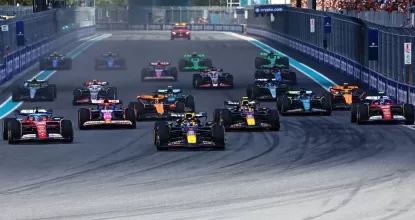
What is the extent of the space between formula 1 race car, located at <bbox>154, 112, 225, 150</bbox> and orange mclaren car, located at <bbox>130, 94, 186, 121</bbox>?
7.30 meters

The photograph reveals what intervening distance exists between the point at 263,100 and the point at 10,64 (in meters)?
17.0

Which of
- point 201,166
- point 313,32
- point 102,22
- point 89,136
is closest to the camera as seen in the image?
point 201,166

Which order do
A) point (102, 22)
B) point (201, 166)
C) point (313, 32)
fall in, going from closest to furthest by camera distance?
point (201, 166)
point (313, 32)
point (102, 22)

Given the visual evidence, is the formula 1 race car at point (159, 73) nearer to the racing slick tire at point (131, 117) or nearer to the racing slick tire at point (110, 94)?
the racing slick tire at point (110, 94)

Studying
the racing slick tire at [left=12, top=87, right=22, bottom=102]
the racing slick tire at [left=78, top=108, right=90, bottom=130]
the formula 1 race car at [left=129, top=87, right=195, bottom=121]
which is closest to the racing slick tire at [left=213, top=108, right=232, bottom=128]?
the formula 1 race car at [left=129, top=87, right=195, bottom=121]

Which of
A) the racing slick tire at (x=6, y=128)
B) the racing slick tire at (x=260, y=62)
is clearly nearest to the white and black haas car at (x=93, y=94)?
the racing slick tire at (x=6, y=128)

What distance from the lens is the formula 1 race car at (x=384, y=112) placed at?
112 ft

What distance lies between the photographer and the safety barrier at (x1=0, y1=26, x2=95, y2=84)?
180 ft

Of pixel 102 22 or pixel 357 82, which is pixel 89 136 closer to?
pixel 357 82

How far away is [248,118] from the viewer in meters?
32.9

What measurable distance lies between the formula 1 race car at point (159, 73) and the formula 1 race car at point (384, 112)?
20467 millimetres

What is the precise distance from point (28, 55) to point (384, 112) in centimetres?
3399

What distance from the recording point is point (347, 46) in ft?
194

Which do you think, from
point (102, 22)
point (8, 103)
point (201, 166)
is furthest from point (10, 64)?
point (102, 22)
